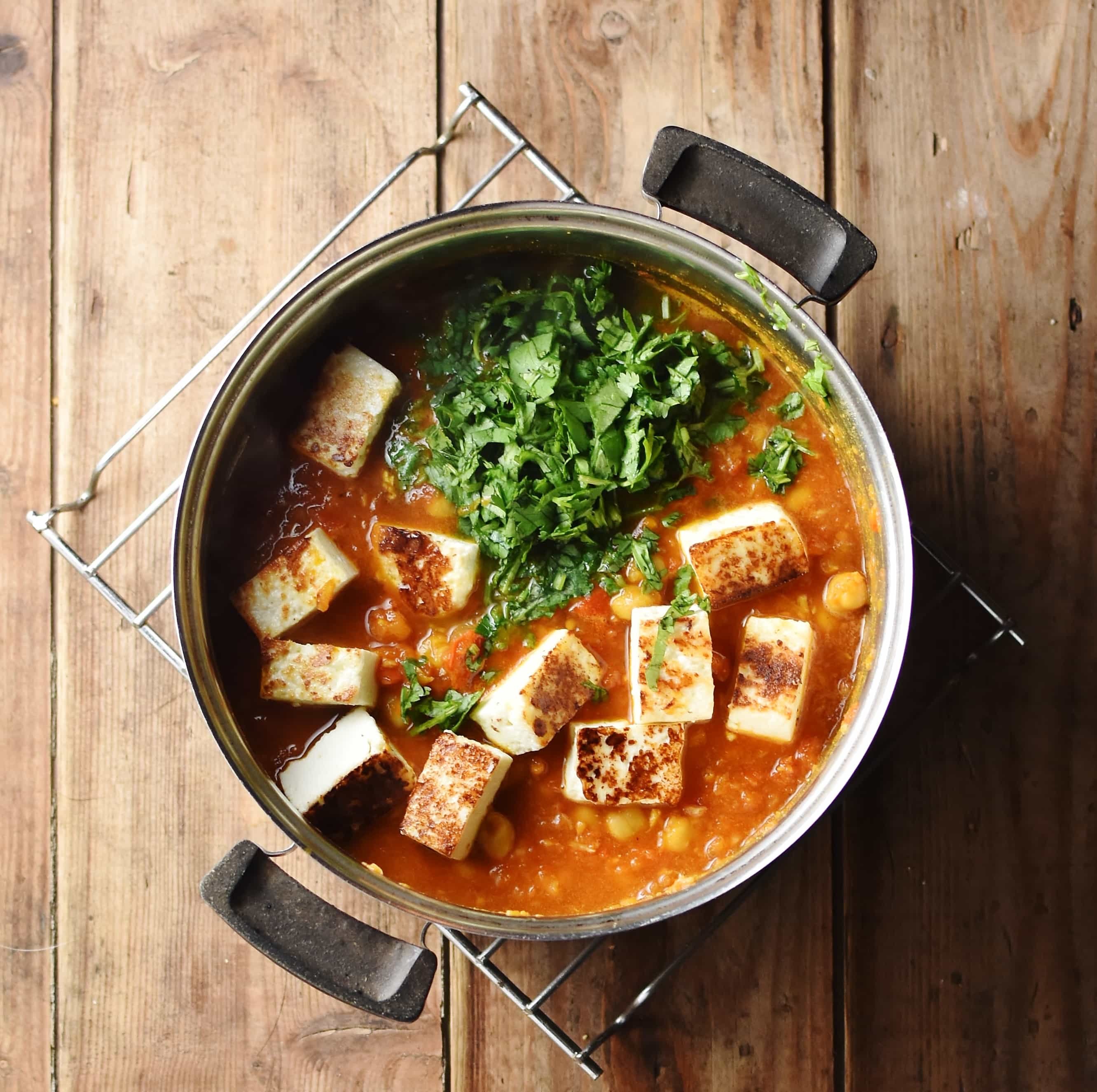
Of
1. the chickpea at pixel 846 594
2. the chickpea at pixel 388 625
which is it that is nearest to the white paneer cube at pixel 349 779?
the chickpea at pixel 388 625

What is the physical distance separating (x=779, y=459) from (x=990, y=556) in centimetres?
69

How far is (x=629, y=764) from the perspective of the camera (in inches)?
92.5

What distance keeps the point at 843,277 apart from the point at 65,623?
218 cm

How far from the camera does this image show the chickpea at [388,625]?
2498 millimetres

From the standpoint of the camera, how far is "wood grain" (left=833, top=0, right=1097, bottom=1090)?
2686 mm

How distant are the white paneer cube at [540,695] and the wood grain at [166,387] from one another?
68 cm

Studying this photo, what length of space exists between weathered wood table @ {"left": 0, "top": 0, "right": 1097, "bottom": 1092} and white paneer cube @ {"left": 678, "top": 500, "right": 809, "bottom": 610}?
54 centimetres

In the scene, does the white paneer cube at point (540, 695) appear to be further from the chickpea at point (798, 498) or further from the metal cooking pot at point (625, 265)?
the chickpea at point (798, 498)

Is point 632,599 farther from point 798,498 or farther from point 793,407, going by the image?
point 793,407

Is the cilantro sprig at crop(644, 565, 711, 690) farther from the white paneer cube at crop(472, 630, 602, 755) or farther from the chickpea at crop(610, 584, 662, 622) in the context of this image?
the white paneer cube at crop(472, 630, 602, 755)

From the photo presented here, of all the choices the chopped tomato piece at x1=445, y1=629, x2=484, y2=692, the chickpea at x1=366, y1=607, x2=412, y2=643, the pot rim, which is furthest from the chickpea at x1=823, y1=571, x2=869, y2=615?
the chickpea at x1=366, y1=607, x2=412, y2=643

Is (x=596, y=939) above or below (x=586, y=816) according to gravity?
below

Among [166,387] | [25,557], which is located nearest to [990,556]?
[166,387]

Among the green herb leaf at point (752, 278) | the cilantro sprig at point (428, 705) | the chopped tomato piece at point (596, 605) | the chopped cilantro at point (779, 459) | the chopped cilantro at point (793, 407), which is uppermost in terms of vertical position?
the green herb leaf at point (752, 278)
